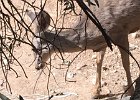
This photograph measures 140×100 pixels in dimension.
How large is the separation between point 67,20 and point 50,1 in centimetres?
80

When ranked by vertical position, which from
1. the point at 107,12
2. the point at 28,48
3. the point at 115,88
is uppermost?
the point at 107,12

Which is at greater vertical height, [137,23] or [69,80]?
[137,23]

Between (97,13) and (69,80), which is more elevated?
(97,13)

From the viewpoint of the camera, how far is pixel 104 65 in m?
7.00

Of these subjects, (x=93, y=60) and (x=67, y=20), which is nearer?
(x=93, y=60)

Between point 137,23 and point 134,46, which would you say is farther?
point 134,46

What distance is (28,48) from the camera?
25.7 ft

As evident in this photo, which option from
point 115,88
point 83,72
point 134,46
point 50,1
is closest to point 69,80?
point 83,72

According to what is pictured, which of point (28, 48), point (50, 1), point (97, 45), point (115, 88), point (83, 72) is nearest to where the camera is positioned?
point (97, 45)

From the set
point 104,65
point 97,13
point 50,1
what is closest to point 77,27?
point 97,13

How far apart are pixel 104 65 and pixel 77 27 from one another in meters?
1.22

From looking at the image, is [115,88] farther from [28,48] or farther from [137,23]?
[28,48]

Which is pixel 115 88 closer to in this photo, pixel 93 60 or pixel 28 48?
pixel 93 60

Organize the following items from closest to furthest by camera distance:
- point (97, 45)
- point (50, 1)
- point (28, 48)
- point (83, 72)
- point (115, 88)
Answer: point (97, 45), point (115, 88), point (83, 72), point (28, 48), point (50, 1)
